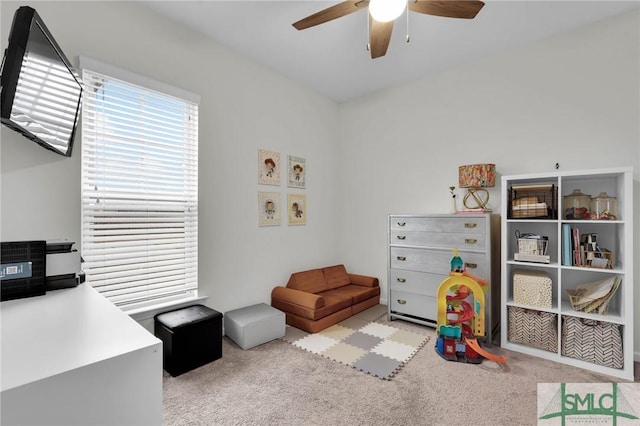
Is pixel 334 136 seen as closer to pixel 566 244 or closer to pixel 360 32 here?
pixel 360 32

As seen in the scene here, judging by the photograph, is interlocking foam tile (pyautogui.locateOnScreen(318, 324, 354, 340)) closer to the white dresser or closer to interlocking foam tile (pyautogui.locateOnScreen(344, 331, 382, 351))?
interlocking foam tile (pyautogui.locateOnScreen(344, 331, 382, 351))

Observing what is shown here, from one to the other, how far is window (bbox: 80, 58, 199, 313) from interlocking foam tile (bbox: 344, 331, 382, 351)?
154 centimetres

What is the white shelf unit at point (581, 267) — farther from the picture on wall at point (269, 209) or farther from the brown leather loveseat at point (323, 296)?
the picture on wall at point (269, 209)

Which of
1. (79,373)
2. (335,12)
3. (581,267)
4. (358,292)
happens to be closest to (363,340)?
(358,292)

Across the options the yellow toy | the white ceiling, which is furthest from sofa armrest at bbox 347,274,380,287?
the white ceiling

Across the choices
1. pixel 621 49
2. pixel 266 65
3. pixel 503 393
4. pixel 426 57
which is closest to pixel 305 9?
pixel 266 65

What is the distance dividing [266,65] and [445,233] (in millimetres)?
2661

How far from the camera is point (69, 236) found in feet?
6.59

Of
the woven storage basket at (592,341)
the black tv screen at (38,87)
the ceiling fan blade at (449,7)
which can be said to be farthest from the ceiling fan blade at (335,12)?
the woven storage basket at (592,341)

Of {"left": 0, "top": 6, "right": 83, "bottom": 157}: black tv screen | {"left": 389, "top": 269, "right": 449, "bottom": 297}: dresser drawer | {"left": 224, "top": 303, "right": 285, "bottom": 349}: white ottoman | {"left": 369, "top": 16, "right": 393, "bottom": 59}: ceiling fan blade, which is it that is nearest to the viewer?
{"left": 0, "top": 6, "right": 83, "bottom": 157}: black tv screen

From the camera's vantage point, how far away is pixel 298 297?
3088 mm

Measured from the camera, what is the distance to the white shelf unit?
2.13 meters

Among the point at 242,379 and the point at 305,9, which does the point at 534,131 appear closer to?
the point at 305,9

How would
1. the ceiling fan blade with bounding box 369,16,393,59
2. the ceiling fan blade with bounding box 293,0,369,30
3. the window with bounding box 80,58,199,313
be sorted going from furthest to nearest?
the window with bounding box 80,58,199,313 → the ceiling fan blade with bounding box 369,16,393,59 → the ceiling fan blade with bounding box 293,0,369,30
